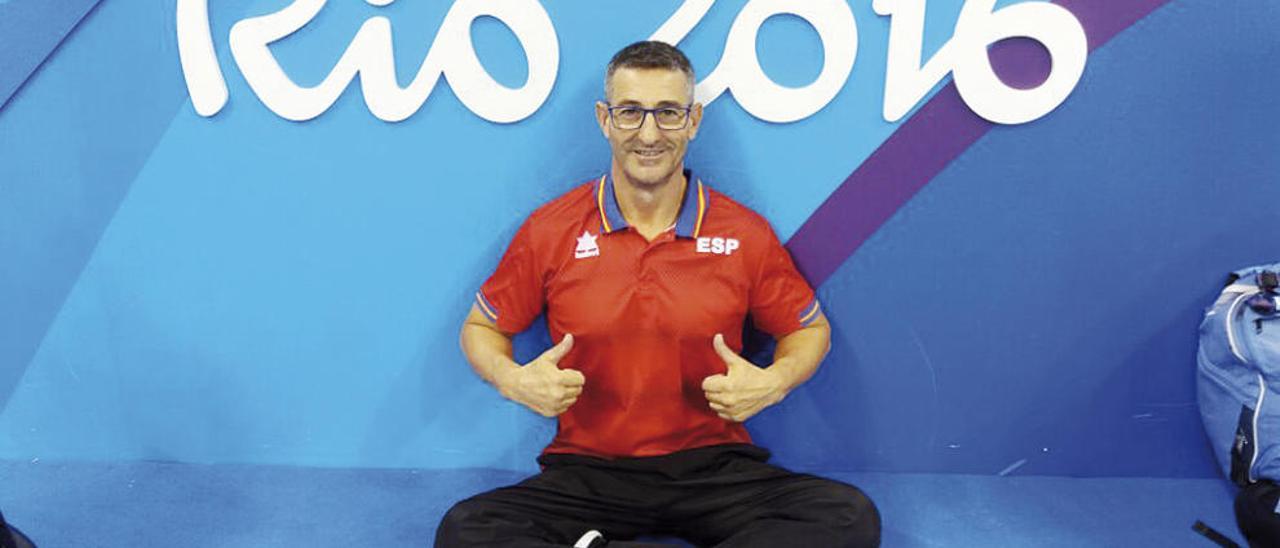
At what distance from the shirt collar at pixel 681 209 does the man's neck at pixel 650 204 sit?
13 millimetres

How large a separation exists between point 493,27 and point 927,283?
110 centimetres

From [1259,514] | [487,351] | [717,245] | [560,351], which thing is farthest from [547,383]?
[1259,514]

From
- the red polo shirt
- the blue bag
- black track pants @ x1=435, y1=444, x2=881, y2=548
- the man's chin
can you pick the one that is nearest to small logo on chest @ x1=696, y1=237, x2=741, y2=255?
the red polo shirt

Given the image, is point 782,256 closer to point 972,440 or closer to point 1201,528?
point 972,440

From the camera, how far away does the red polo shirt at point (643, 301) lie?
1.93 meters

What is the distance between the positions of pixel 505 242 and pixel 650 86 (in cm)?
57

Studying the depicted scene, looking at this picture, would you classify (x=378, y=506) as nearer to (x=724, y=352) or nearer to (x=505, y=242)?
(x=505, y=242)

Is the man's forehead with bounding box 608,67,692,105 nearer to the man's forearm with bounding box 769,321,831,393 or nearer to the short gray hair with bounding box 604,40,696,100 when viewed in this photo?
the short gray hair with bounding box 604,40,696,100

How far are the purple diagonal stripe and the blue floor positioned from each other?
1.83 feet

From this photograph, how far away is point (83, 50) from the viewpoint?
2094 mm

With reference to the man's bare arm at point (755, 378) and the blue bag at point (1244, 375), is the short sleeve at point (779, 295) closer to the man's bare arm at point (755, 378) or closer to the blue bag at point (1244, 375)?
the man's bare arm at point (755, 378)

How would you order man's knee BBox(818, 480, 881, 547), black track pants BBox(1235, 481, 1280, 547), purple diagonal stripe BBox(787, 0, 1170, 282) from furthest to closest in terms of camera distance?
1. purple diagonal stripe BBox(787, 0, 1170, 282)
2. black track pants BBox(1235, 481, 1280, 547)
3. man's knee BBox(818, 480, 881, 547)

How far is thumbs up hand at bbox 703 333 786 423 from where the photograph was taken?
71.7 inches

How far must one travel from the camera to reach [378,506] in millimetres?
2182
